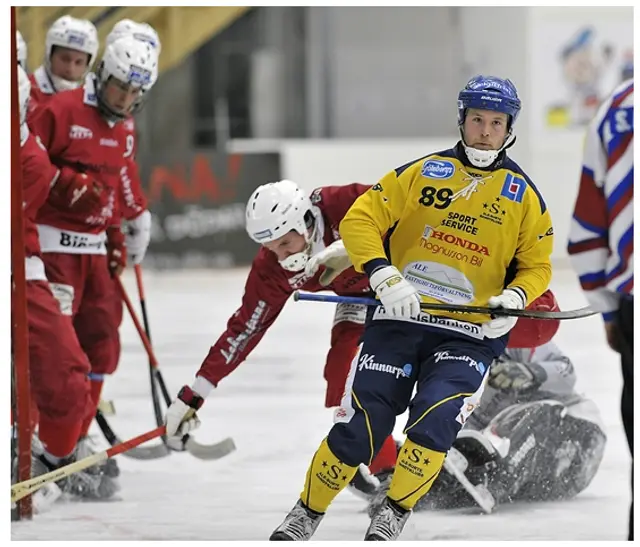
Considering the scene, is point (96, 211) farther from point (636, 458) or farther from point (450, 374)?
point (636, 458)

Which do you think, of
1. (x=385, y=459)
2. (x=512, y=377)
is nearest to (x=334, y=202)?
(x=385, y=459)

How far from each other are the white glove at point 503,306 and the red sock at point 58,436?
1.21m

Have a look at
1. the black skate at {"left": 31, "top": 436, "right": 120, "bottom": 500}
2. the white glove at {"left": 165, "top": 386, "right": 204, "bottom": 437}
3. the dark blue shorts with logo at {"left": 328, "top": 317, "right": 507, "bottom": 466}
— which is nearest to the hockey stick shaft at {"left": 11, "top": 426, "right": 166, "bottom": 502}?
the white glove at {"left": 165, "top": 386, "right": 204, "bottom": 437}

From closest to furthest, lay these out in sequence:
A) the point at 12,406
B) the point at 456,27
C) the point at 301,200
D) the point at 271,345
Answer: the point at 301,200
the point at 12,406
the point at 271,345
the point at 456,27

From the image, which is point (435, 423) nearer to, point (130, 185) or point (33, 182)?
point (33, 182)

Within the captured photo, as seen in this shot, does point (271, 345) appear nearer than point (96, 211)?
No

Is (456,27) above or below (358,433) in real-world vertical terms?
above

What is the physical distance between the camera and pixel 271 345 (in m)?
5.73

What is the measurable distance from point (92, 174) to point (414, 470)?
158cm

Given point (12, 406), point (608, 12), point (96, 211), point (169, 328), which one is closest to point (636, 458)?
point (12, 406)

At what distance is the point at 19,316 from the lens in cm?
294

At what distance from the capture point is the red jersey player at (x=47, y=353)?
10.2 feet

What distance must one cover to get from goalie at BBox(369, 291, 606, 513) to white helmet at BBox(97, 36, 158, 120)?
1.20 metres

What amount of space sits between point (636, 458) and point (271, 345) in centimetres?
366
